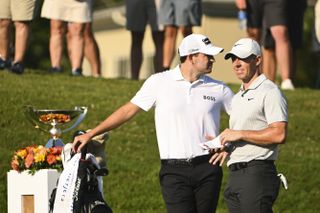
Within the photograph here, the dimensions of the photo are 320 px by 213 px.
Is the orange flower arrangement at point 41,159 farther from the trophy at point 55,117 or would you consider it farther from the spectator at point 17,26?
the spectator at point 17,26

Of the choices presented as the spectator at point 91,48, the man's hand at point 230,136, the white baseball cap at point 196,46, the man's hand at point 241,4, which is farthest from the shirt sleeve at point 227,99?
the spectator at point 91,48

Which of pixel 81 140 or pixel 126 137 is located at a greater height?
pixel 81 140

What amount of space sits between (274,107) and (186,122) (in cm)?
110

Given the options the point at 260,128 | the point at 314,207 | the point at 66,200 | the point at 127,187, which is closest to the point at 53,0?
the point at 127,187

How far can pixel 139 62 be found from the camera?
59.3 feet

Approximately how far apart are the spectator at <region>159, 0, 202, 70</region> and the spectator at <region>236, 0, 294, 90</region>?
68 cm

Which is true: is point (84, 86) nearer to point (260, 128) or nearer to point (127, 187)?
point (127, 187)

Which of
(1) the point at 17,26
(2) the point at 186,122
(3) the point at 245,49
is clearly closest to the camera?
(3) the point at 245,49

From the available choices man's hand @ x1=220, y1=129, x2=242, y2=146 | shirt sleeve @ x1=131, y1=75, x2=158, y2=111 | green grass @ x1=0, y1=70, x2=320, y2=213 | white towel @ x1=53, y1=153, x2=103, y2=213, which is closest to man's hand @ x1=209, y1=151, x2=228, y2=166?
man's hand @ x1=220, y1=129, x2=242, y2=146

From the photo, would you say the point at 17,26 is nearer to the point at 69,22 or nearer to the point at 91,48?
the point at 69,22

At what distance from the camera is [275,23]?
17375 millimetres

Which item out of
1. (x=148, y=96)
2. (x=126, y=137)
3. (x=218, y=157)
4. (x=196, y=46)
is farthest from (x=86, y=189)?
(x=126, y=137)

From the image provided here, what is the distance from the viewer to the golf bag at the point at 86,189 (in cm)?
1078

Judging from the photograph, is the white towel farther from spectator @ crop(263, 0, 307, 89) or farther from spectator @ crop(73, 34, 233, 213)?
spectator @ crop(263, 0, 307, 89)
